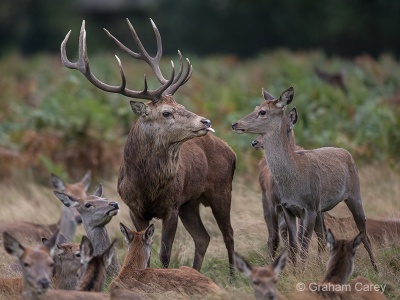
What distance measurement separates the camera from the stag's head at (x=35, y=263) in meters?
7.65

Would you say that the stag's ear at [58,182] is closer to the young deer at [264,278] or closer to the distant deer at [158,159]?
the distant deer at [158,159]

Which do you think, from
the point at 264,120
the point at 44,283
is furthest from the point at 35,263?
the point at 264,120

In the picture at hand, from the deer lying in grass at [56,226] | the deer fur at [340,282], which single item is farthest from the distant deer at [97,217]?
the deer fur at [340,282]

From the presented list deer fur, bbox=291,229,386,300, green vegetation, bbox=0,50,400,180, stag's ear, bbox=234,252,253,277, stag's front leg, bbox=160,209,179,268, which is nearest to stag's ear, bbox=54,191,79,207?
stag's front leg, bbox=160,209,179,268

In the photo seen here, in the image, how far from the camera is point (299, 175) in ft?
31.8

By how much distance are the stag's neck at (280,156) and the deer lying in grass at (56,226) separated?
2809 mm

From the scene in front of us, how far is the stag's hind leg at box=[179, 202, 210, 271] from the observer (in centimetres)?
1080

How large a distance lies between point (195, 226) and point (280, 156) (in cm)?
153

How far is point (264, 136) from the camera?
990 centimetres

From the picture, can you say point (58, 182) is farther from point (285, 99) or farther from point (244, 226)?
point (285, 99)

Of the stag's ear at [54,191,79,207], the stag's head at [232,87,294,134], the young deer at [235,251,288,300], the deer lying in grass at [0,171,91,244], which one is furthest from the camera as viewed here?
the deer lying in grass at [0,171,91,244]

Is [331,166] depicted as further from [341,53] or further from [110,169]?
[341,53]

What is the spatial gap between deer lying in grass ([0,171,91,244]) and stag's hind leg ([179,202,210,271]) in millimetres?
1573

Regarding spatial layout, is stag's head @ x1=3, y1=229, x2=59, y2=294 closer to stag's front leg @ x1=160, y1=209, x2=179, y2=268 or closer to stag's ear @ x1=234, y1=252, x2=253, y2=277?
stag's ear @ x1=234, y1=252, x2=253, y2=277
